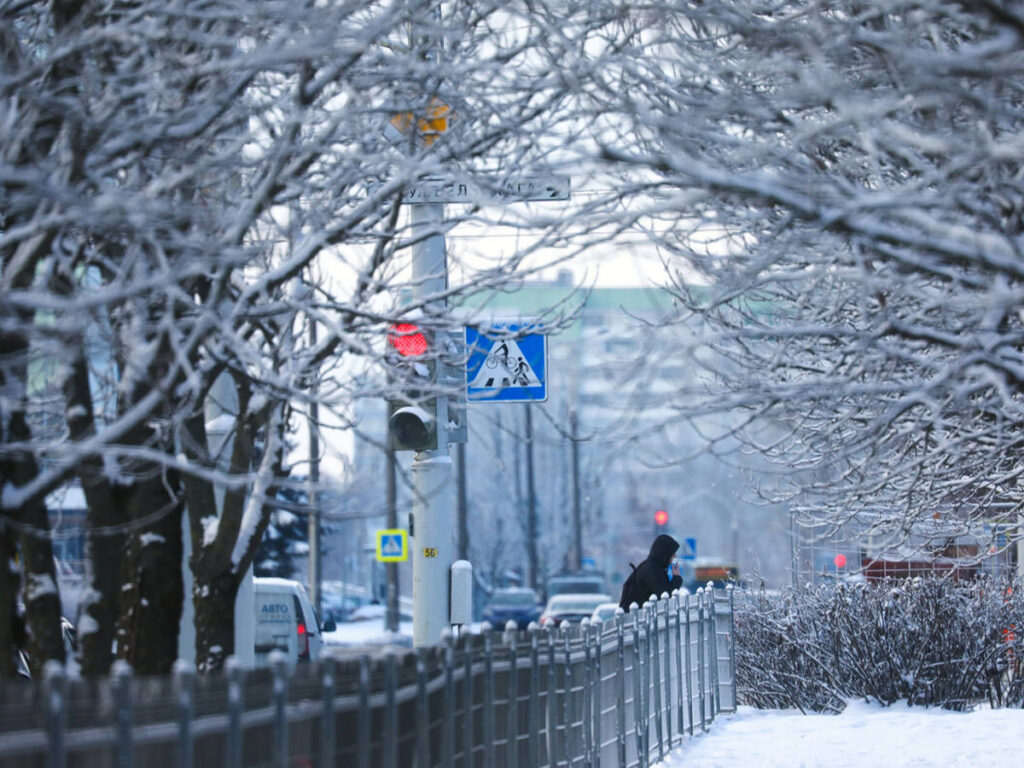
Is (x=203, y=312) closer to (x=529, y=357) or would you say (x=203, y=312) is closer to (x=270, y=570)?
(x=529, y=357)

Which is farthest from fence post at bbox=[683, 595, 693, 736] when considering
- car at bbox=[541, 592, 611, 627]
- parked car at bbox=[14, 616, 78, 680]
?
car at bbox=[541, 592, 611, 627]

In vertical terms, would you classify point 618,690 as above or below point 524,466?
below

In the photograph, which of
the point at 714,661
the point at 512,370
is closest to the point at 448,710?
the point at 512,370

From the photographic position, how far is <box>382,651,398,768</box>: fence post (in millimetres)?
6141

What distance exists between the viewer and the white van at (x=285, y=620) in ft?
51.0

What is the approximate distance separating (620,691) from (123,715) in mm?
6605

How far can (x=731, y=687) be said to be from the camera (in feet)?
51.5

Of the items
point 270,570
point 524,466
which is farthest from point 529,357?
point 524,466

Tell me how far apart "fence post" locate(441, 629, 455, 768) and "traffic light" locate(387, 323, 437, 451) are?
1.16 meters

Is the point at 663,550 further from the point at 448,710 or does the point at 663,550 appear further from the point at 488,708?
the point at 448,710

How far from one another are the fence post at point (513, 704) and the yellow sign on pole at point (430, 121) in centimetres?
260

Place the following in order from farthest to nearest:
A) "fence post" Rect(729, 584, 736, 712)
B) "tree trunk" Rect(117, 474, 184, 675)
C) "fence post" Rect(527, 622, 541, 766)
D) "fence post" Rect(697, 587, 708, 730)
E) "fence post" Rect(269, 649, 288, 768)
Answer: "fence post" Rect(729, 584, 736, 712) → "fence post" Rect(697, 587, 708, 730) → "fence post" Rect(527, 622, 541, 766) → "tree trunk" Rect(117, 474, 184, 675) → "fence post" Rect(269, 649, 288, 768)

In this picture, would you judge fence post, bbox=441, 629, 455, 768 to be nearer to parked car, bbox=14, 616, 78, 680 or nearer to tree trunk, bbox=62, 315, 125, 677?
tree trunk, bbox=62, 315, 125, 677

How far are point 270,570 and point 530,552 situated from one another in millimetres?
18628
